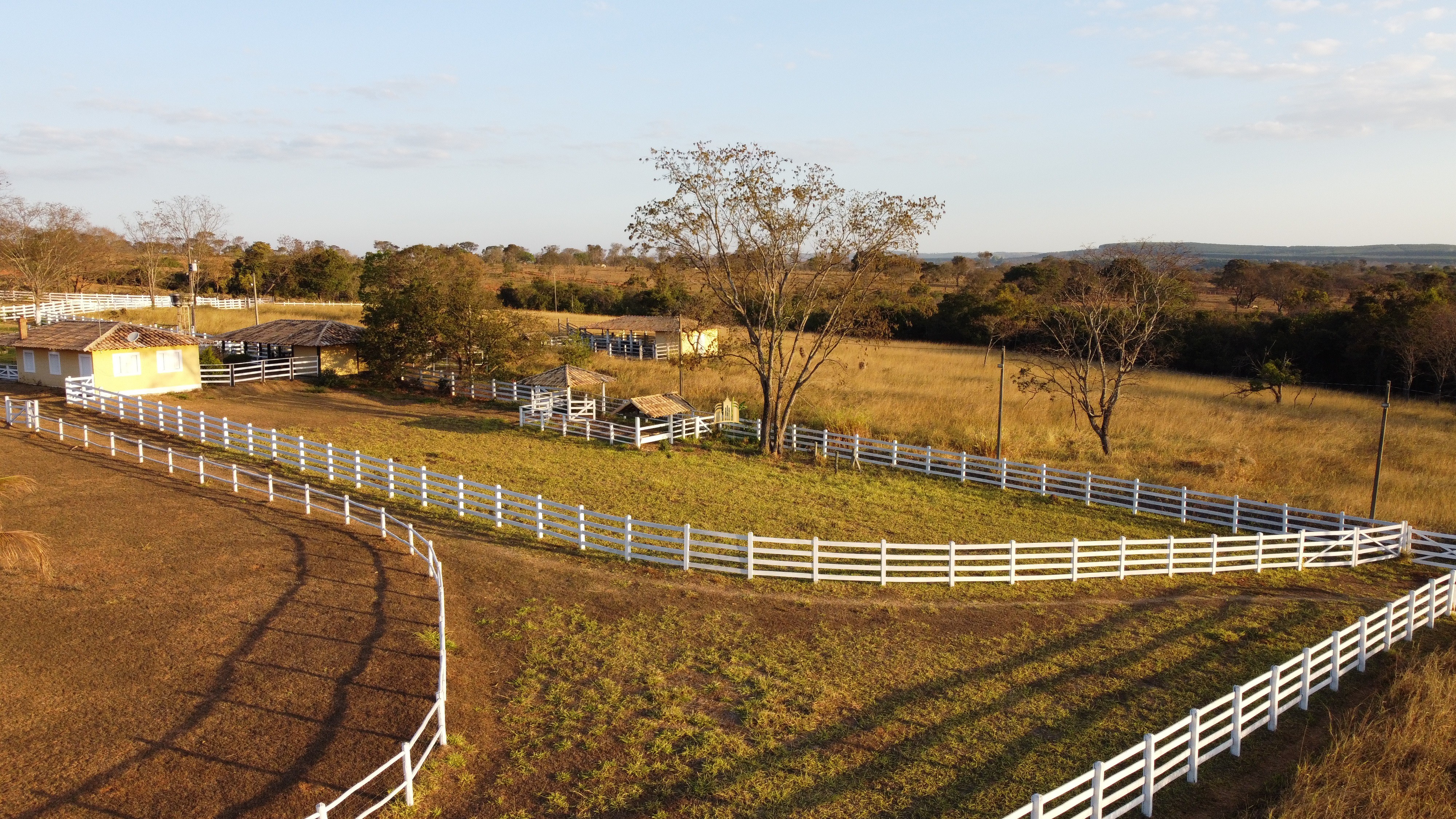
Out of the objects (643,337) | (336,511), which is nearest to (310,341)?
(643,337)

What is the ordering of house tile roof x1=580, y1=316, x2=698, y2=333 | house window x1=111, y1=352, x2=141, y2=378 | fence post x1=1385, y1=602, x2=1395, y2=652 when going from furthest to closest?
house tile roof x1=580, y1=316, x2=698, y2=333
house window x1=111, y1=352, x2=141, y2=378
fence post x1=1385, y1=602, x2=1395, y2=652

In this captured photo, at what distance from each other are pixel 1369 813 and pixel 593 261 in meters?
165

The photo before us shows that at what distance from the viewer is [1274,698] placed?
1143cm

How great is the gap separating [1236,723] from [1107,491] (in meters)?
14.4

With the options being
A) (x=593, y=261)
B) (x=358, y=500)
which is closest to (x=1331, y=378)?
(x=358, y=500)

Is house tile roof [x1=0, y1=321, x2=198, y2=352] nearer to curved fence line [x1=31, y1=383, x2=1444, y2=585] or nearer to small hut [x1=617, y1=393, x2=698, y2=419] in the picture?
curved fence line [x1=31, y1=383, x2=1444, y2=585]

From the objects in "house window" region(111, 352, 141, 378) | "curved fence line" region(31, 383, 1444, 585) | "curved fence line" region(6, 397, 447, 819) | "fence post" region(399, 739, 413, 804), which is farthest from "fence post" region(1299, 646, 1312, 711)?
"house window" region(111, 352, 141, 378)

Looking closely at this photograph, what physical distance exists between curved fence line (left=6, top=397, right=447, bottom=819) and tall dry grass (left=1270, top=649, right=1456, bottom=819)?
349 inches

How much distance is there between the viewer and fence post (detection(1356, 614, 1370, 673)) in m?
13.1

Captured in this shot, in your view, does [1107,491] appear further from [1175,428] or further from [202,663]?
[202,663]

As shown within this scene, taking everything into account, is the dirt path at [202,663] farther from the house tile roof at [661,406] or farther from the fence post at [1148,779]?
the house tile roof at [661,406]

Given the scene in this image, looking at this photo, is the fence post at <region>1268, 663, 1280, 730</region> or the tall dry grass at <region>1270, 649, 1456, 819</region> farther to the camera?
the fence post at <region>1268, 663, 1280, 730</region>

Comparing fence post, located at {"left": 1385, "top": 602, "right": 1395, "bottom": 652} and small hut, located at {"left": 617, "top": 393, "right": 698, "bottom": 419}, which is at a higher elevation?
small hut, located at {"left": 617, "top": 393, "right": 698, "bottom": 419}

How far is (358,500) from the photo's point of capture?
22203 mm
